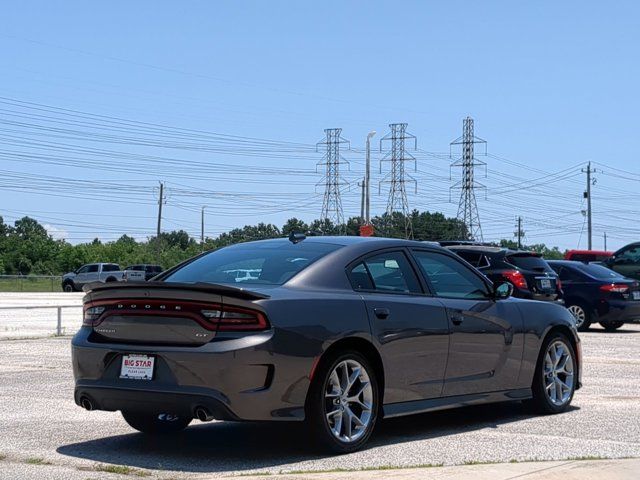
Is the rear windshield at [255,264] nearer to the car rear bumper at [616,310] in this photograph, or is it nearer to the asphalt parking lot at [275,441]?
the asphalt parking lot at [275,441]

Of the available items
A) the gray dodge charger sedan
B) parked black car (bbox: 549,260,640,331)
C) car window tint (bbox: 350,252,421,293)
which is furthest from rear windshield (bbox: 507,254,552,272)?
car window tint (bbox: 350,252,421,293)

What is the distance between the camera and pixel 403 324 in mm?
8344

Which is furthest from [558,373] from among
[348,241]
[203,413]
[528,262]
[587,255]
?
[587,255]

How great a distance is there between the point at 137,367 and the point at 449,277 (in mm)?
2910

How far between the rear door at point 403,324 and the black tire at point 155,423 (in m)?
1.69

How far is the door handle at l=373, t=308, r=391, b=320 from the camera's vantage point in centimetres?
815

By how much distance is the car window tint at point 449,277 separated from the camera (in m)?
9.09

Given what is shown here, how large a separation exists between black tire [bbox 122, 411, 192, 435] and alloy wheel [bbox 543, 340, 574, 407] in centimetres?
328

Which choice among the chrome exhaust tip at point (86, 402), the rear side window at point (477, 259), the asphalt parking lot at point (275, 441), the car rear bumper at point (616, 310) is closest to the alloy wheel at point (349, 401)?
the asphalt parking lot at point (275, 441)

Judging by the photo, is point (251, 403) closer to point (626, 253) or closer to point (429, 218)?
point (626, 253)

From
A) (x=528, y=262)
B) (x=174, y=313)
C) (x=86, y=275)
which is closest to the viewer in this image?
(x=174, y=313)

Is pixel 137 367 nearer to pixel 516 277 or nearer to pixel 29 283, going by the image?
pixel 516 277

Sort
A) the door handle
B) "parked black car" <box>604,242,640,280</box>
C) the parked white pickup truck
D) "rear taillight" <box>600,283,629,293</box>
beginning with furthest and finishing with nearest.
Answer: the parked white pickup truck < "parked black car" <box>604,242,640,280</box> < "rear taillight" <box>600,283,629,293</box> < the door handle

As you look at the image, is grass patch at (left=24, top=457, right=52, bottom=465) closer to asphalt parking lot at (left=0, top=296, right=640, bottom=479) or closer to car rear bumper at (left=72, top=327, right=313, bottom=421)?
asphalt parking lot at (left=0, top=296, right=640, bottom=479)
